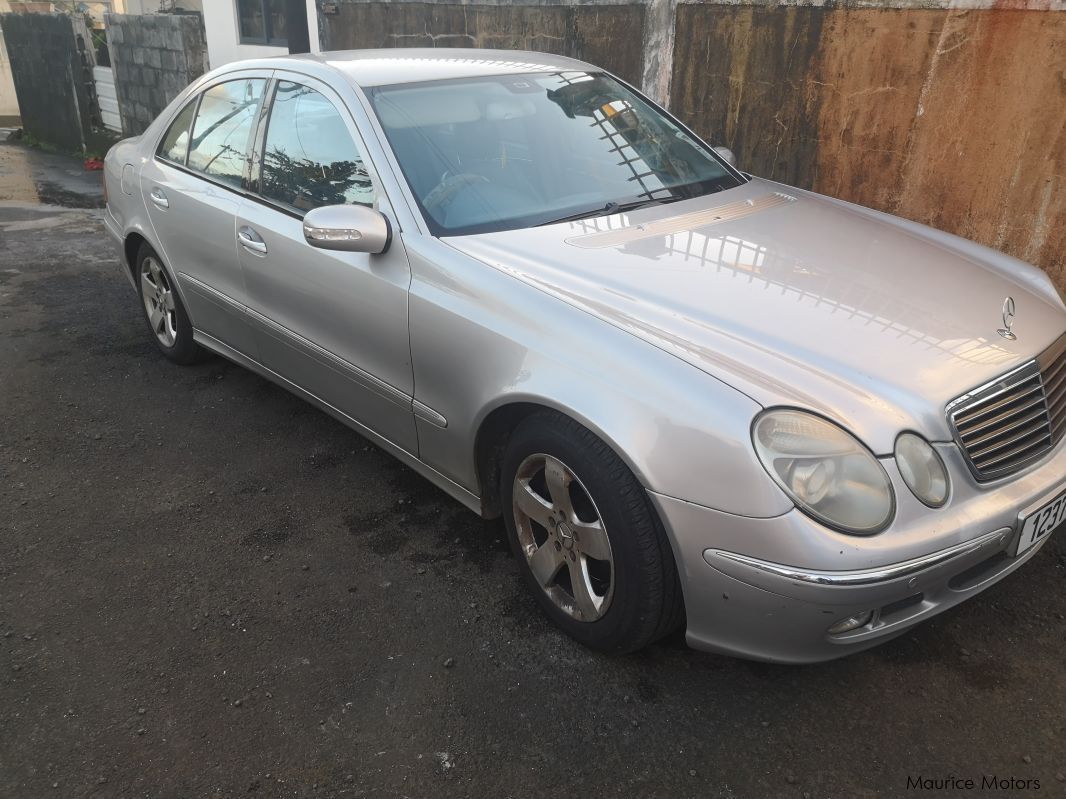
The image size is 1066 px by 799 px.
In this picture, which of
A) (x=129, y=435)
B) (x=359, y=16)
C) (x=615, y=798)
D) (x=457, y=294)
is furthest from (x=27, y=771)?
(x=359, y=16)

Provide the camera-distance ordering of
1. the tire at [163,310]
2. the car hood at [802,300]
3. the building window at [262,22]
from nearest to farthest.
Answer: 1. the car hood at [802,300]
2. the tire at [163,310]
3. the building window at [262,22]

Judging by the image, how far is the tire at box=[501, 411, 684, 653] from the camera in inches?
86.7

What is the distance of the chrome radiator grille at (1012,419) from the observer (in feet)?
7.01

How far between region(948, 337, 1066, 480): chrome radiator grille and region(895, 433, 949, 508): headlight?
10cm

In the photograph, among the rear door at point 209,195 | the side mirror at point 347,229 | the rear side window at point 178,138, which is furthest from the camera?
the rear side window at point 178,138

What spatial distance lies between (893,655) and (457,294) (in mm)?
1673

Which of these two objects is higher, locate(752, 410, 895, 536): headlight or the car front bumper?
locate(752, 410, 895, 536): headlight

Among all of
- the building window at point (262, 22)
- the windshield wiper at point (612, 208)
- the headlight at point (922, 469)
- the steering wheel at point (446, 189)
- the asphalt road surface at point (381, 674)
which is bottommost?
the asphalt road surface at point (381, 674)

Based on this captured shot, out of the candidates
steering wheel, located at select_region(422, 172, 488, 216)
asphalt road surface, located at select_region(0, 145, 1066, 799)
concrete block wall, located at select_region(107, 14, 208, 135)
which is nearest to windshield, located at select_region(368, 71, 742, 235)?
steering wheel, located at select_region(422, 172, 488, 216)

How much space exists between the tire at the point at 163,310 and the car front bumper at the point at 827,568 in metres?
3.13

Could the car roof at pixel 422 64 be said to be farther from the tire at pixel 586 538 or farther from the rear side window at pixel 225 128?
the tire at pixel 586 538

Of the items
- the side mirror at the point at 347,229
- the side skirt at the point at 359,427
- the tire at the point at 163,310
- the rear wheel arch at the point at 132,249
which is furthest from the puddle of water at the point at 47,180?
the side mirror at the point at 347,229

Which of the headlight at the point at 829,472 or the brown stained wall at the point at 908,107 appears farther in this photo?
the brown stained wall at the point at 908,107

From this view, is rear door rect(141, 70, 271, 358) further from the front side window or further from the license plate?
the license plate
